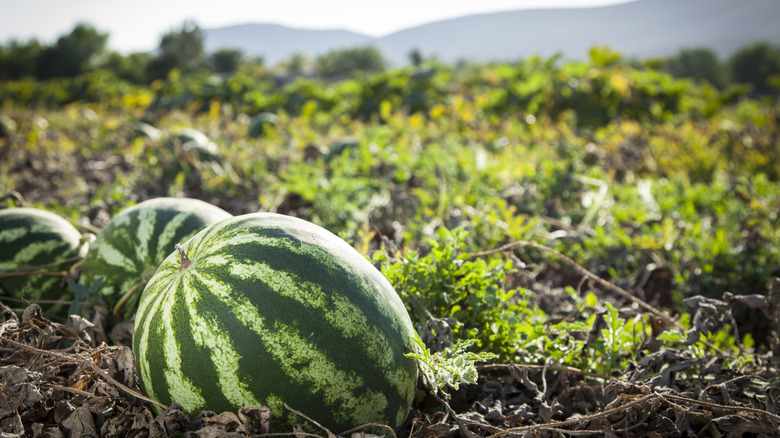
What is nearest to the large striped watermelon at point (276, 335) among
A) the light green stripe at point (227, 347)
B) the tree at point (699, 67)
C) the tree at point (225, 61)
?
the light green stripe at point (227, 347)

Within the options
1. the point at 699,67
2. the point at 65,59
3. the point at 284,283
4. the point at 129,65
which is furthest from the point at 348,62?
the point at 284,283

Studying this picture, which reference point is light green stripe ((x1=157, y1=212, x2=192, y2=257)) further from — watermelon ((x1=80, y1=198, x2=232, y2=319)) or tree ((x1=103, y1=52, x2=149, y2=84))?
tree ((x1=103, y1=52, x2=149, y2=84))

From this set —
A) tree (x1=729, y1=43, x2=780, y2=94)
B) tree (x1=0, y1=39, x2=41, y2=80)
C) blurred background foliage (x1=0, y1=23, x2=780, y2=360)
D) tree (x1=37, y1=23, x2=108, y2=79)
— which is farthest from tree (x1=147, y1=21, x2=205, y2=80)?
tree (x1=729, y1=43, x2=780, y2=94)

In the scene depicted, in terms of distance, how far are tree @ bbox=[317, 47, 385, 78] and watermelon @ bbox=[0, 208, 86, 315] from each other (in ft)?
101

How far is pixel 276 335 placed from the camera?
4.38ft

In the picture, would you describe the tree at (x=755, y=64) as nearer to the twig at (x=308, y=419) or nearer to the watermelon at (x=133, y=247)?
the watermelon at (x=133, y=247)

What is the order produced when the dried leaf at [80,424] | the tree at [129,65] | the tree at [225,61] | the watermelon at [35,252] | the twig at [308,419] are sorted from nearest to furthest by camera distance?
the twig at [308,419] → the dried leaf at [80,424] → the watermelon at [35,252] → the tree at [129,65] → the tree at [225,61]

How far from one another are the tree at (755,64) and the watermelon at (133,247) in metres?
49.8

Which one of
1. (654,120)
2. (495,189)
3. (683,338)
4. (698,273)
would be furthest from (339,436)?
(654,120)

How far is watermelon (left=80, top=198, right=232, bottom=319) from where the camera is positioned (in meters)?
2.04

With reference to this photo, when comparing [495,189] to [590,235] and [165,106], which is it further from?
[165,106]

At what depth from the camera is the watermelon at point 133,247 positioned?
2.04 metres

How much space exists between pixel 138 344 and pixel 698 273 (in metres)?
3.13

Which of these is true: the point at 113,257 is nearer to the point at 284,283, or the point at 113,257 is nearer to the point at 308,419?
the point at 284,283
